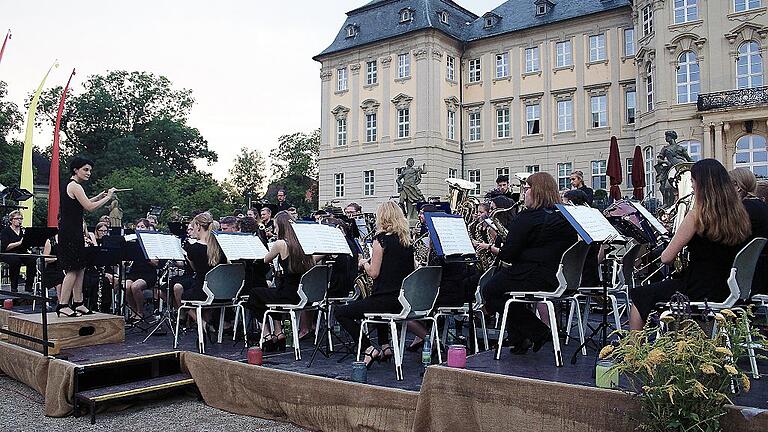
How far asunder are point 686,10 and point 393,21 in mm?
15098

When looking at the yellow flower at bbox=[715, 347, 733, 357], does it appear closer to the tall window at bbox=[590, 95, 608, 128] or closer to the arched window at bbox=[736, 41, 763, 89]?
the arched window at bbox=[736, 41, 763, 89]

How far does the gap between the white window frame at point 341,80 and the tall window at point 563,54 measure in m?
11.6

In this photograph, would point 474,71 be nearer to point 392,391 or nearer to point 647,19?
point 647,19

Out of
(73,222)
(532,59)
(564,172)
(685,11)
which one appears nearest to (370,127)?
(532,59)

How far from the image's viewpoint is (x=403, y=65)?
119 feet

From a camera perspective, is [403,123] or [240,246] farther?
[403,123]

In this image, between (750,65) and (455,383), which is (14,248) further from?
(750,65)

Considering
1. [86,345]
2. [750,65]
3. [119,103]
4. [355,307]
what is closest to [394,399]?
[355,307]

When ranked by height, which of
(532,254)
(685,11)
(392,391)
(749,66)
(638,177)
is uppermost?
(685,11)

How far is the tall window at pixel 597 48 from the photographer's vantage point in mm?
32656

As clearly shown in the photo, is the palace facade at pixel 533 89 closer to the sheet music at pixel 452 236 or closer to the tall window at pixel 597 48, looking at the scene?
the tall window at pixel 597 48

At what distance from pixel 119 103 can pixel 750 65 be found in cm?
4568

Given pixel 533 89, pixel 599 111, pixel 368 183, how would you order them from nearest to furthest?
1. pixel 599 111
2. pixel 533 89
3. pixel 368 183

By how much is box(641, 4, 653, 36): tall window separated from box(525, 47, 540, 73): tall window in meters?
5.96
